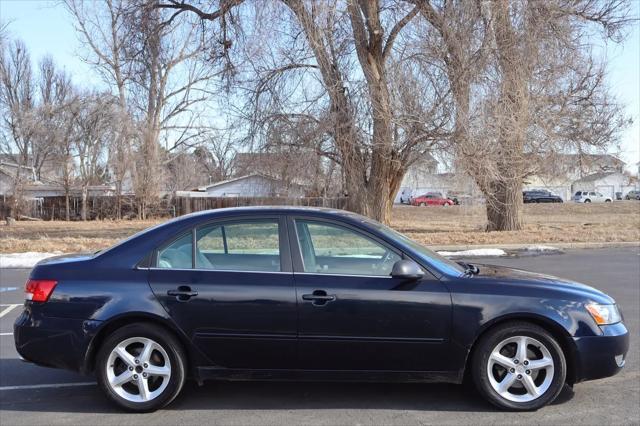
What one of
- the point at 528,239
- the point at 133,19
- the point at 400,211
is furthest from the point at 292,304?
the point at 400,211

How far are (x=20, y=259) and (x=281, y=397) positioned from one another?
1229 centimetres

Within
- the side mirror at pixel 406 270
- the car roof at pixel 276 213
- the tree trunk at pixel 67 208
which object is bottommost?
the side mirror at pixel 406 270

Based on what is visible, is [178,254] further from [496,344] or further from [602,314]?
[602,314]

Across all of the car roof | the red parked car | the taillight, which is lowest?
the taillight

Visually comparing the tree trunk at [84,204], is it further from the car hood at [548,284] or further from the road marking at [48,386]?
the car hood at [548,284]

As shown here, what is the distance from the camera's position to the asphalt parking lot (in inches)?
168

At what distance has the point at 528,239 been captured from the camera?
19078 millimetres

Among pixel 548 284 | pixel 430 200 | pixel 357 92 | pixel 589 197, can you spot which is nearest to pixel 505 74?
pixel 357 92

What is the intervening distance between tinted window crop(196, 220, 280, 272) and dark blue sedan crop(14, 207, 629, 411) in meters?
0.07

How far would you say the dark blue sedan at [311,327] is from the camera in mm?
4297

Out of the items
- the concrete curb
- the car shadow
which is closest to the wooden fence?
the concrete curb

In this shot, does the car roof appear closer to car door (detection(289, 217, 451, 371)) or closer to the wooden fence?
car door (detection(289, 217, 451, 371))

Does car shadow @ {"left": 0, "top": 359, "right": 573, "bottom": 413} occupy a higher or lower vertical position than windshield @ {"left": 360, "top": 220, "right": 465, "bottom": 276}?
lower

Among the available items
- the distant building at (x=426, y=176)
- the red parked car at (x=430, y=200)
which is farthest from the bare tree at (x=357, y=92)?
the red parked car at (x=430, y=200)
